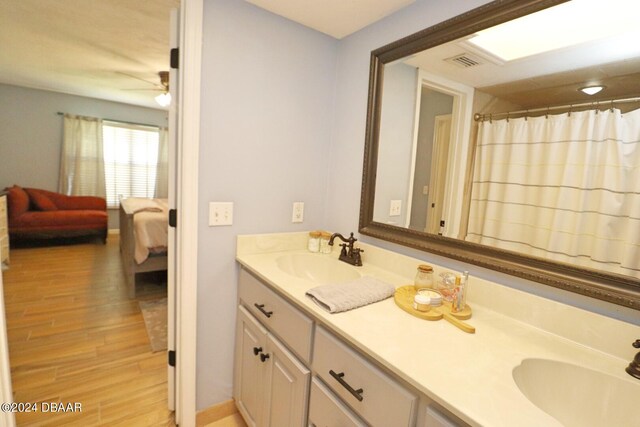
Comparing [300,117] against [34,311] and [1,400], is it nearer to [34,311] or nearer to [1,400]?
[1,400]

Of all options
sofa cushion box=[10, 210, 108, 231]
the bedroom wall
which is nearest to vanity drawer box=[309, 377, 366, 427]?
sofa cushion box=[10, 210, 108, 231]

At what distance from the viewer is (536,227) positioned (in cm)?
100

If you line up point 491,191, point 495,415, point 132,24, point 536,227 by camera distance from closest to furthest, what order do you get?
point 495,415
point 536,227
point 491,191
point 132,24

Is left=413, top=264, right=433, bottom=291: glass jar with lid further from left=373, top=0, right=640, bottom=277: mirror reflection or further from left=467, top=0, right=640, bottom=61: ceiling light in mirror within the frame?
left=467, top=0, right=640, bottom=61: ceiling light in mirror

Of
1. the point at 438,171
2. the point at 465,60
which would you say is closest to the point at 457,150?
the point at 438,171

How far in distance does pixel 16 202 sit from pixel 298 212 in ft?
15.7

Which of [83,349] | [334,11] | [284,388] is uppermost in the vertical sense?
[334,11]

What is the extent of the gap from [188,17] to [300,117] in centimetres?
68

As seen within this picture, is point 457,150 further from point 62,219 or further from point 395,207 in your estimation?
point 62,219

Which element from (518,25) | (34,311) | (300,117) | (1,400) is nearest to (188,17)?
(300,117)

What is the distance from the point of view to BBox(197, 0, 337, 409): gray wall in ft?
4.75

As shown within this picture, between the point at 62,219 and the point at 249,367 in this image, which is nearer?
the point at 249,367

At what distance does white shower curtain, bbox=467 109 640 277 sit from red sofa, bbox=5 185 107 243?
18.3 feet

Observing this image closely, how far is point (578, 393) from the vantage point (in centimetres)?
81
